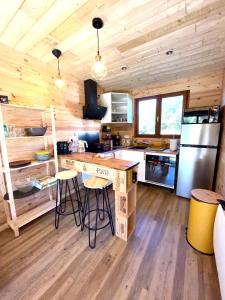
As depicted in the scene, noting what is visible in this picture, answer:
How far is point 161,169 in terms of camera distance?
3.04 meters

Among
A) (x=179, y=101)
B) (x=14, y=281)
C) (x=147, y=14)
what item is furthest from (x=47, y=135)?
(x=179, y=101)

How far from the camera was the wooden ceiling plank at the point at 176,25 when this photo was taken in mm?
1293

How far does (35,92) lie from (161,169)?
2861mm

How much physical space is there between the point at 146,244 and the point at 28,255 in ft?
4.65

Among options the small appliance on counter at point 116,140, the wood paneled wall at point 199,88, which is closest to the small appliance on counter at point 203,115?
the wood paneled wall at point 199,88

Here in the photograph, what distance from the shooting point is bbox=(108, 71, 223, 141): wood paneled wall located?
273 centimetres

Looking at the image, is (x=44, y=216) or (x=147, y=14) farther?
(x=44, y=216)

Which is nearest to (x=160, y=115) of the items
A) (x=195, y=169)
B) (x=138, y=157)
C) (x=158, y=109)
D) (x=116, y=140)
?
(x=158, y=109)

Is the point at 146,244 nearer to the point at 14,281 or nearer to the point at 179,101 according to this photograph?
the point at 14,281

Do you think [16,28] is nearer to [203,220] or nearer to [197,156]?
[203,220]

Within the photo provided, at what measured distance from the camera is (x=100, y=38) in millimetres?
1663

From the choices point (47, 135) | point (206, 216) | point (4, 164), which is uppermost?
point (47, 135)

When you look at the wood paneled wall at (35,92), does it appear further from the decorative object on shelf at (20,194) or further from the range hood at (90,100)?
the decorative object on shelf at (20,194)

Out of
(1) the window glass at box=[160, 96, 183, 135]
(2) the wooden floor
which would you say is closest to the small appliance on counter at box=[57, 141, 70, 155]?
(2) the wooden floor
